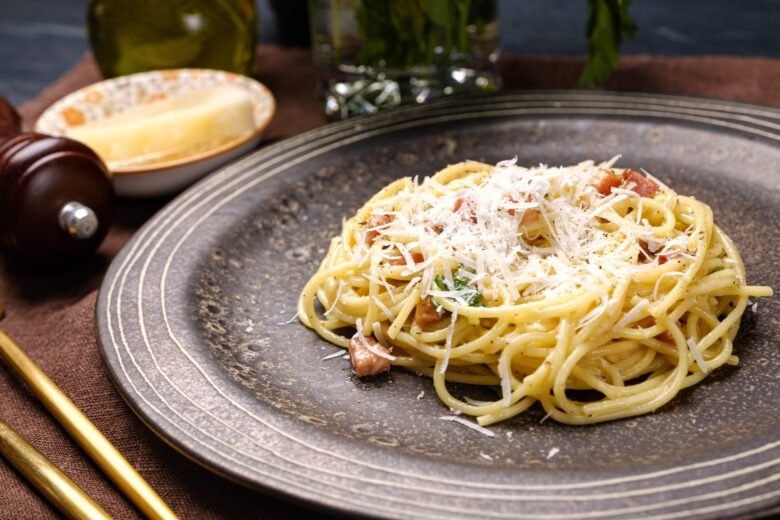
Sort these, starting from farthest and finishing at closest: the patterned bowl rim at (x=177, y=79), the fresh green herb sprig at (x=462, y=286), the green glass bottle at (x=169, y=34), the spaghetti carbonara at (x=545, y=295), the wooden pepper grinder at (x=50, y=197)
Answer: the green glass bottle at (x=169, y=34) < the patterned bowl rim at (x=177, y=79) < the wooden pepper grinder at (x=50, y=197) < the fresh green herb sprig at (x=462, y=286) < the spaghetti carbonara at (x=545, y=295)

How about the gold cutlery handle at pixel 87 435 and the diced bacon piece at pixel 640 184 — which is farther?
the diced bacon piece at pixel 640 184

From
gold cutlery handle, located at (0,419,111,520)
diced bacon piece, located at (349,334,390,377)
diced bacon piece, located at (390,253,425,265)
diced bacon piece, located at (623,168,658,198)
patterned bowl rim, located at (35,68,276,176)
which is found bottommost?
gold cutlery handle, located at (0,419,111,520)

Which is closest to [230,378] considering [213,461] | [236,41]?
[213,461]

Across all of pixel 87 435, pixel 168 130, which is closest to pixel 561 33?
pixel 168 130

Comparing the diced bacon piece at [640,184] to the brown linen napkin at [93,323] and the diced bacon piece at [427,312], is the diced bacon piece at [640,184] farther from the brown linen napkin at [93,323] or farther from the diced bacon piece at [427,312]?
the brown linen napkin at [93,323]

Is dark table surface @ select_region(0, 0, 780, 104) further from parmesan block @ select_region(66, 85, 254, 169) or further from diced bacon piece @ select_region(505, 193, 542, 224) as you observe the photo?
diced bacon piece @ select_region(505, 193, 542, 224)

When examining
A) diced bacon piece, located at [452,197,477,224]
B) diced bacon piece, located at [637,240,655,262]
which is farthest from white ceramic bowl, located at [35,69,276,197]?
diced bacon piece, located at [637,240,655,262]

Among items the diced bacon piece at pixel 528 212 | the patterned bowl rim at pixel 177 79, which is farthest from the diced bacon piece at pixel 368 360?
the patterned bowl rim at pixel 177 79
